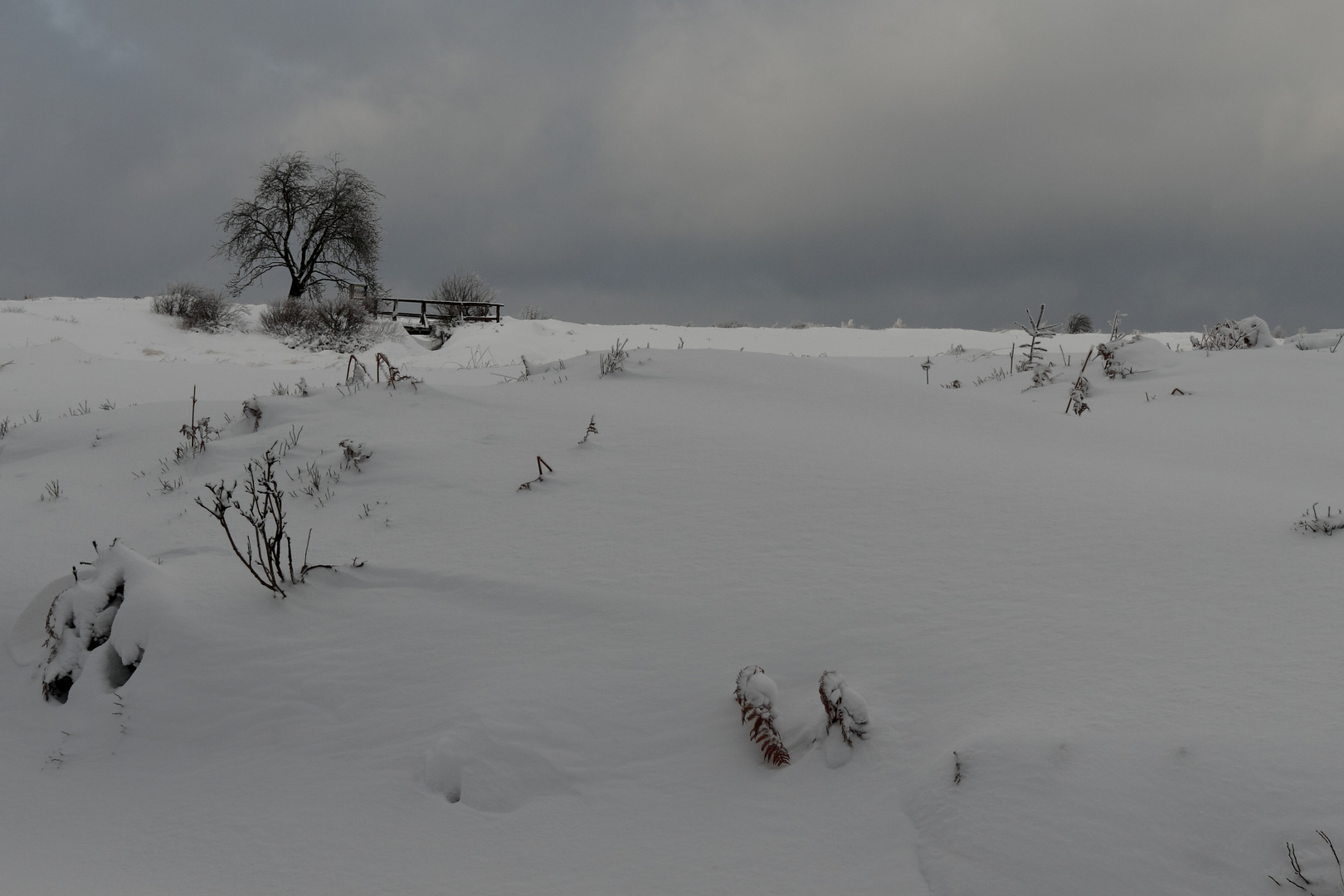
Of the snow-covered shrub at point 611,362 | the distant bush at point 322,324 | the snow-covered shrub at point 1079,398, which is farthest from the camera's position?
the distant bush at point 322,324

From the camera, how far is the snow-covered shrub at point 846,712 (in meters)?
1.91

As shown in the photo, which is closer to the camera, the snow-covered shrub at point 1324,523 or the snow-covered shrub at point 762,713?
the snow-covered shrub at point 762,713

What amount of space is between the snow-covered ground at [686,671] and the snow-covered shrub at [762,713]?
5 centimetres

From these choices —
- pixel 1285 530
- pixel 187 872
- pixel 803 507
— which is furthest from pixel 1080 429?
pixel 187 872

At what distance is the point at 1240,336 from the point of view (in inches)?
337

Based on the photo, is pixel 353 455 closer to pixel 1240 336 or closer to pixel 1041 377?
pixel 1041 377

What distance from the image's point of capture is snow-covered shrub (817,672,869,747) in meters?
1.91

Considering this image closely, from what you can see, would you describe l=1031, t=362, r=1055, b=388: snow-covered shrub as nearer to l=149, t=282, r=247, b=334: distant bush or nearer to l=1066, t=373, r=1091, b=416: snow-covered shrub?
l=1066, t=373, r=1091, b=416: snow-covered shrub

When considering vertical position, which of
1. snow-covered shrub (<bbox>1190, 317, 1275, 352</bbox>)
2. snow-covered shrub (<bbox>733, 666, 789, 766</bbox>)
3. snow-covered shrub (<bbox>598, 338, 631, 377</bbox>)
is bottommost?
snow-covered shrub (<bbox>733, 666, 789, 766</bbox>)

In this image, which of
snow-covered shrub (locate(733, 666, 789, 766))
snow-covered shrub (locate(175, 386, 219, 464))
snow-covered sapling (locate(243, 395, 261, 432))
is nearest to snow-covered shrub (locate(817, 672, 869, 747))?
snow-covered shrub (locate(733, 666, 789, 766))

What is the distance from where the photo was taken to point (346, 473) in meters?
4.04

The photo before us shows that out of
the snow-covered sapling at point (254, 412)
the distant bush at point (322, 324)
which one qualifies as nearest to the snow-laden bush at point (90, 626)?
the snow-covered sapling at point (254, 412)

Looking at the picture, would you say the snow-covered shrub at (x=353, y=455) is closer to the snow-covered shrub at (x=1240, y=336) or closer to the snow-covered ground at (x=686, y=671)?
the snow-covered ground at (x=686, y=671)

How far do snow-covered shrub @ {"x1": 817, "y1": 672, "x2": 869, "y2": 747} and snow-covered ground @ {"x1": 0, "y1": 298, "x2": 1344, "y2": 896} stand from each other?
3 cm
